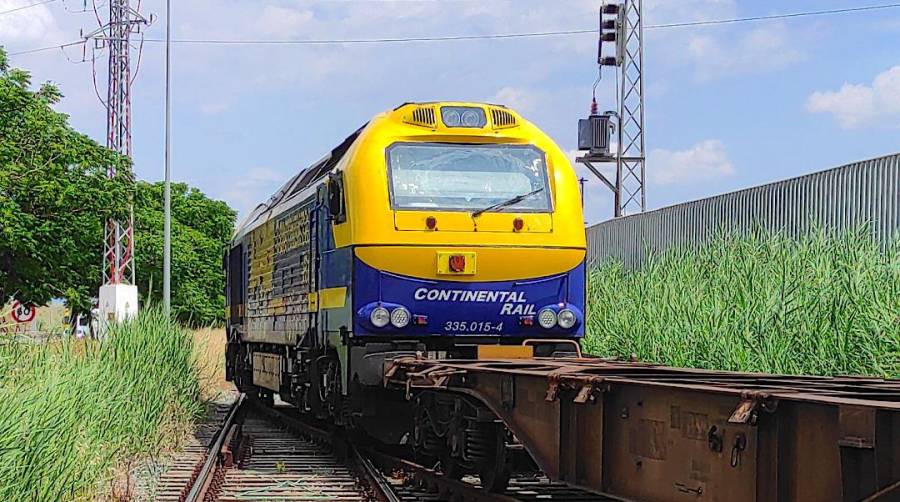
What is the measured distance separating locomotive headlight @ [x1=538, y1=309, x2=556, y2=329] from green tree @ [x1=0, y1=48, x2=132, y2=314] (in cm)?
1752

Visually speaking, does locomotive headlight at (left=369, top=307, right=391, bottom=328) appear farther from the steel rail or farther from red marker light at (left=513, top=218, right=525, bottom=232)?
the steel rail

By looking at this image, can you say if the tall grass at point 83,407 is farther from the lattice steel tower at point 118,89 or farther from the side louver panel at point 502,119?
the lattice steel tower at point 118,89

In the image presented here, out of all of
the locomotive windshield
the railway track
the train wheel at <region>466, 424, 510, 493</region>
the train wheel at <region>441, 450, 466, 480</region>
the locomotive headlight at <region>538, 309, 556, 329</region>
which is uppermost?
the locomotive windshield

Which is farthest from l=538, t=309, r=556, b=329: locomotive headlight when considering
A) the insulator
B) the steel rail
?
the insulator

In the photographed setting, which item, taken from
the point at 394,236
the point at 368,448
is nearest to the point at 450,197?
the point at 394,236

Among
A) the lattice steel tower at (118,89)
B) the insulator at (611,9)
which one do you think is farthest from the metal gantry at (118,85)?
the insulator at (611,9)

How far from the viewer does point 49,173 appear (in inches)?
1037

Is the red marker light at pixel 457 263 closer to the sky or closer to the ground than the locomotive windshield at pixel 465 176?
closer to the ground

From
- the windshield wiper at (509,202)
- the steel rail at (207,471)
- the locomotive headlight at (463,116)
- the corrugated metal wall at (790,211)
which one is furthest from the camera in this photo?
the corrugated metal wall at (790,211)

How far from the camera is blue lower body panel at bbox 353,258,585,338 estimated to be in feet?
32.9

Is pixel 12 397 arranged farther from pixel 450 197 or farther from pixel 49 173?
pixel 49 173

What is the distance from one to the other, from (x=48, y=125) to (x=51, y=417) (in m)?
21.1

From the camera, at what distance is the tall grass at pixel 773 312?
9.48 m

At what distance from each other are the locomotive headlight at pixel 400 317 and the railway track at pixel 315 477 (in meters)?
1.33
